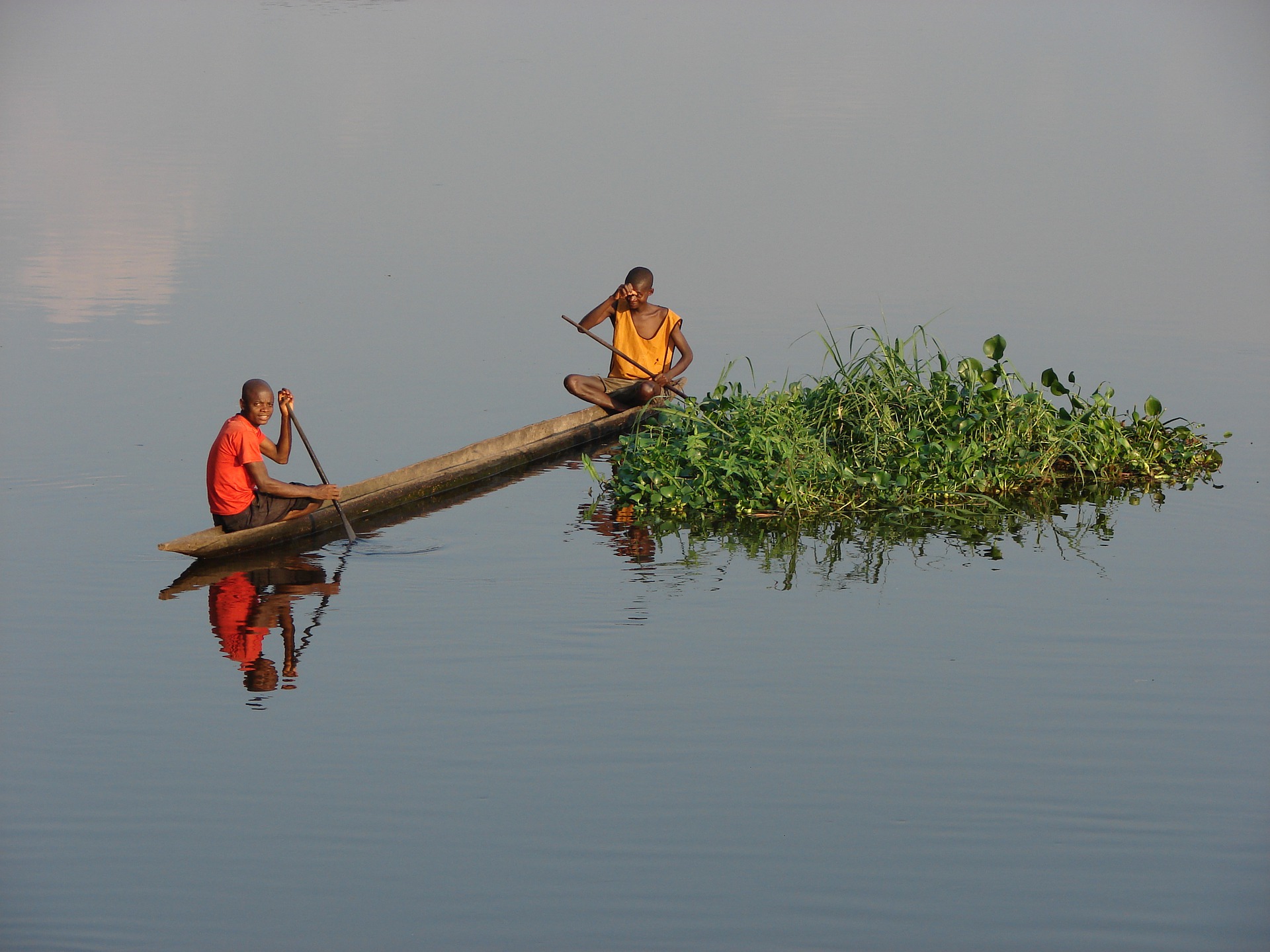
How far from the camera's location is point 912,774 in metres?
5.93

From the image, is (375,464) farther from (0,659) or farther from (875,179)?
(875,179)

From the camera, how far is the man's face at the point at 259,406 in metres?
8.21

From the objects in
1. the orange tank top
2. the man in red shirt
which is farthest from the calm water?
the orange tank top

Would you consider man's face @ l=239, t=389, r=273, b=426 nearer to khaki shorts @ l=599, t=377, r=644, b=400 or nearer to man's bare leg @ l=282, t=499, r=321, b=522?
man's bare leg @ l=282, t=499, r=321, b=522

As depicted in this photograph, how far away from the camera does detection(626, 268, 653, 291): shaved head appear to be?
1147 cm

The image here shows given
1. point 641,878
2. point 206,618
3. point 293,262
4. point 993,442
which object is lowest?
point 641,878

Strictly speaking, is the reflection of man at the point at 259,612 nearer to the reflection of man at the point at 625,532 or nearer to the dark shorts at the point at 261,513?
the dark shorts at the point at 261,513

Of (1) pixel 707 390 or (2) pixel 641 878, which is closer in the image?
(2) pixel 641 878

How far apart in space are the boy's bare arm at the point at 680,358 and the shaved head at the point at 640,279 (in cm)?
38

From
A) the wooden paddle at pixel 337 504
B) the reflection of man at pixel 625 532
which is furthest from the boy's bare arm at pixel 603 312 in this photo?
the wooden paddle at pixel 337 504

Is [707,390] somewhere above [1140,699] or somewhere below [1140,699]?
above

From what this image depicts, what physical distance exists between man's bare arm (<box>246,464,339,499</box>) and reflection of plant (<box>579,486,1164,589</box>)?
152 centimetres

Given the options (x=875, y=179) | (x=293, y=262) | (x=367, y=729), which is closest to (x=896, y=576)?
(x=367, y=729)

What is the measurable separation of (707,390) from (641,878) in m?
7.21
